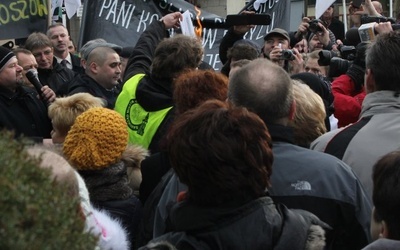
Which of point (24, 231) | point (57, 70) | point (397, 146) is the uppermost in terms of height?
point (24, 231)

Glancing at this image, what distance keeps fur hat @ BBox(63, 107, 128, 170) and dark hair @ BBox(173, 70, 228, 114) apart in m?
0.36

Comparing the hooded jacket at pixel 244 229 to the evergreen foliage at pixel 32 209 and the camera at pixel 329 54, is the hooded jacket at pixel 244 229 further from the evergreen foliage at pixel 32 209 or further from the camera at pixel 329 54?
the camera at pixel 329 54

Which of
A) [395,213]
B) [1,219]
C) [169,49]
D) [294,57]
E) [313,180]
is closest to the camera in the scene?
[1,219]

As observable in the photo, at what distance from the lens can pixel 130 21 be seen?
9.15 metres

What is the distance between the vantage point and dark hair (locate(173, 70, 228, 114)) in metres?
3.79

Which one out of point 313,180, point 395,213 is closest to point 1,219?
point 395,213

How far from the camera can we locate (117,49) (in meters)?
7.74

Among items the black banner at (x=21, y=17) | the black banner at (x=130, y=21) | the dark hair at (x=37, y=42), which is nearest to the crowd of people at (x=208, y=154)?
the dark hair at (x=37, y=42)

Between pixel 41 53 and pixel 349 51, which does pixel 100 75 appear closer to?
pixel 41 53

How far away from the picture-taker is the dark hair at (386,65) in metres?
3.81

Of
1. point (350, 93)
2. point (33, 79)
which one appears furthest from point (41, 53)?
point (350, 93)

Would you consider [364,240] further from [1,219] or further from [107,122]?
[1,219]

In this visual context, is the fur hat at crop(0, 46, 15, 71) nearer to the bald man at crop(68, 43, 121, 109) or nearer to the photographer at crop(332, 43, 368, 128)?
the bald man at crop(68, 43, 121, 109)

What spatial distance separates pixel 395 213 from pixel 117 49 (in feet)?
17.7
